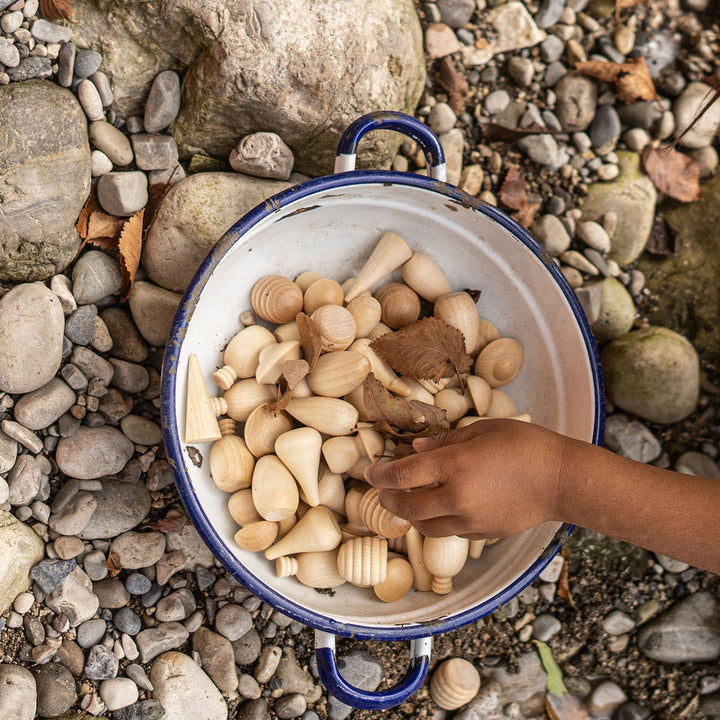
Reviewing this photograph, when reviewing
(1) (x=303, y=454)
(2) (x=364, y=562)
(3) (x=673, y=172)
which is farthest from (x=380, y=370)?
(3) (x=673, y=172)

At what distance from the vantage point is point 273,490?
42.2 inches

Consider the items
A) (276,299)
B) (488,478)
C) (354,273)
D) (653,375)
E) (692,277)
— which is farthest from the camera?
(692,277)

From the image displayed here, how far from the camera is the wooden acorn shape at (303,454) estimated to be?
1.08 metres

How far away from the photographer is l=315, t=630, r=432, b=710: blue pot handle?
106 centimetres

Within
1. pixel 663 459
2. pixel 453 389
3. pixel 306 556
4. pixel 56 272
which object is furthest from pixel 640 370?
pixel 56 272

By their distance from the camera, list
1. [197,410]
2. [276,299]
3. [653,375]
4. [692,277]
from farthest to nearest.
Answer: [692,277] < [653,375] < [276,299] < [197,410]

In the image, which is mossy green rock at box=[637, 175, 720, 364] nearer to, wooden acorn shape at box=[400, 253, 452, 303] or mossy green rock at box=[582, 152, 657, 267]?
mossy green rock at box=[582, 152, 657, 267]

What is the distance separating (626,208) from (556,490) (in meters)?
0.81

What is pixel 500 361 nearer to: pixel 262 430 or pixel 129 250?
pixel 262 430

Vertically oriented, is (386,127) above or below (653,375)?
above

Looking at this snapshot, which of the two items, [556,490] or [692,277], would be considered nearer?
[556,490]

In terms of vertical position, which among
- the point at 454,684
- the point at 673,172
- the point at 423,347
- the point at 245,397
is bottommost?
the point at 454,684

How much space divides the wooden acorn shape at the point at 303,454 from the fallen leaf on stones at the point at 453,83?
72 centimetres

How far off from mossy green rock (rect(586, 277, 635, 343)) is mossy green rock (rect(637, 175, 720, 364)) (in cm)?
8
